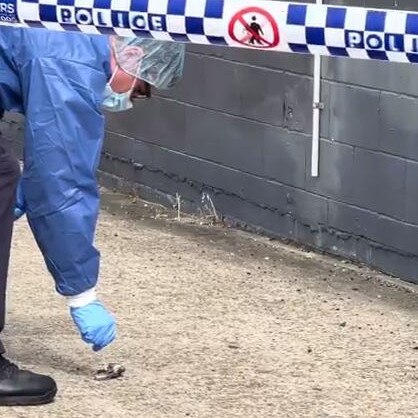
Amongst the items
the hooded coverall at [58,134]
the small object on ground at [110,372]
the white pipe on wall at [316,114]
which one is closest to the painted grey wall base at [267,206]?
the white pipe on wall at [316,114]

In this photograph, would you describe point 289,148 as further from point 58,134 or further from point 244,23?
point 244,23

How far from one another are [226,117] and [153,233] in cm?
73

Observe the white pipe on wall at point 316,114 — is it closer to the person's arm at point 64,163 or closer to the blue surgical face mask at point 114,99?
the blue surgical face mask at point 114,99

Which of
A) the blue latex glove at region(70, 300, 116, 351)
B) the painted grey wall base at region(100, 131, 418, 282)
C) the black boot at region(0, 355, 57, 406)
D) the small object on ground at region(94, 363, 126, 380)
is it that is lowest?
the painted grey wall base at region(100, 131, 418, 282)

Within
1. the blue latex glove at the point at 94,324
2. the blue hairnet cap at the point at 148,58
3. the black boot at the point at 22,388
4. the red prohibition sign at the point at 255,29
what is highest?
the red prohibition sign at the point at 255,29

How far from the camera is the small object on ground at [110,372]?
5.06 metres

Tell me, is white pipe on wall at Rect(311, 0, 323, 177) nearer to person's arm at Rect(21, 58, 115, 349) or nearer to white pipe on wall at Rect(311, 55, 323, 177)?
white pipe on wall at Rect(311, 55, 323, 177)

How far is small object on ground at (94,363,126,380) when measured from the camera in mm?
5062

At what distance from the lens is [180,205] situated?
7.71 m

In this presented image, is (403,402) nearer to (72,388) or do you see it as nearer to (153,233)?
(72,388)

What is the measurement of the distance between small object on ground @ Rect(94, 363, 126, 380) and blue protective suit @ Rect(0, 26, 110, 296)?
516mm

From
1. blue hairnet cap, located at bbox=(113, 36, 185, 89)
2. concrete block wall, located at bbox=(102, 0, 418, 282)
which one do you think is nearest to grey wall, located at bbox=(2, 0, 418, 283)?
concrete block wall, located at bbox=(102, 0, 418, 282)

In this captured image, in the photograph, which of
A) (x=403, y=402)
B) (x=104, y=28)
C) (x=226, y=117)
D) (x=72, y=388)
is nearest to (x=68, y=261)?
(x=72, y=388)

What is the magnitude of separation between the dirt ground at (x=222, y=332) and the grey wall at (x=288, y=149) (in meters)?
0.17
